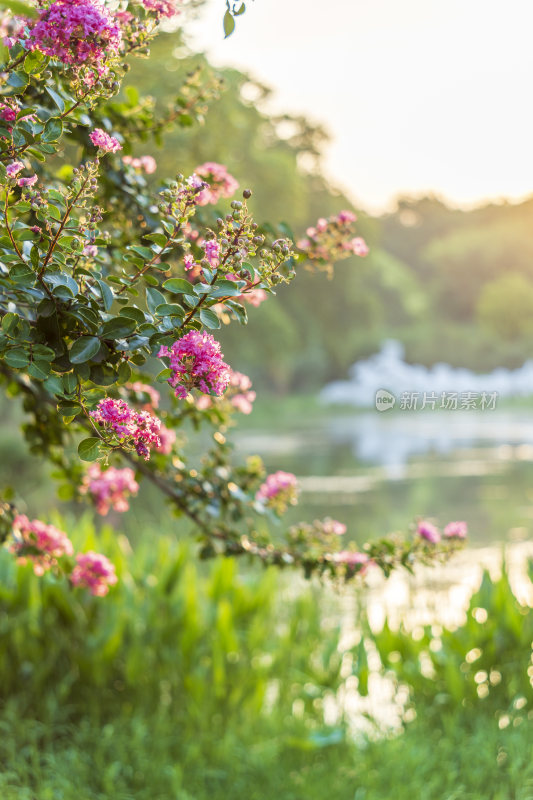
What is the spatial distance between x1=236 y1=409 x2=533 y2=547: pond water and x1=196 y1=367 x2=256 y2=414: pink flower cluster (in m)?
4.17

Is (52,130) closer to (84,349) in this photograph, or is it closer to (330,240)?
(84,349)

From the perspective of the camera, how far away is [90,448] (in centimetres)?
141

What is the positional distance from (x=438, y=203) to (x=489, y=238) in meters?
4.67

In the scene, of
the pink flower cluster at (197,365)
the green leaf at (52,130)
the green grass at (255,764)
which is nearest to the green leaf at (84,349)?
the pink flower cluster at (197,365)

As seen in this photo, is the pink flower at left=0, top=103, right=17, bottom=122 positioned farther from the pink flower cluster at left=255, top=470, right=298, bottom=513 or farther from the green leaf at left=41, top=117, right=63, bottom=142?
the pink flower cluster at left=255, top=470, right=298, bottom=513

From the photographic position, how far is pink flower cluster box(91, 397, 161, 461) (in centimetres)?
138

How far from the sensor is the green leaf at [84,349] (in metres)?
1.39

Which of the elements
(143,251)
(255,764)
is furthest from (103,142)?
(255,764)

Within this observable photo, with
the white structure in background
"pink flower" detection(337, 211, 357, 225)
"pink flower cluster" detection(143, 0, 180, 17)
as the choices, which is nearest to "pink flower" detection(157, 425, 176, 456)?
"pink flower" detection(337, 211, 357, 225)

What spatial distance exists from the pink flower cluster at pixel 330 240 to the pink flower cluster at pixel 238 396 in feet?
1.48

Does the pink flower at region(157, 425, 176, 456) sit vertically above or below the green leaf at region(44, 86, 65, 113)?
above

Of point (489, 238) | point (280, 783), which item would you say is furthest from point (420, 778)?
point (489, 238)

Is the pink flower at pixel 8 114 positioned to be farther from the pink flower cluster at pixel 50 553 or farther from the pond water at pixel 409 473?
the pond water at pixel 409 473

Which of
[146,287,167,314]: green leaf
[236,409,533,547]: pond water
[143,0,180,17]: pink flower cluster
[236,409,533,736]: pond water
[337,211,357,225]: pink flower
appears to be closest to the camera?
[146,287,167,314]: green leaf
